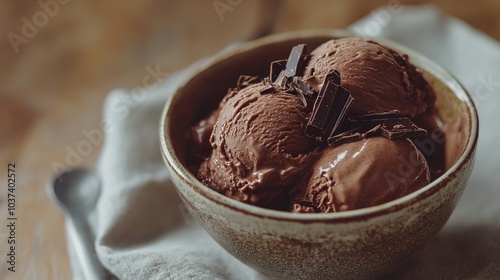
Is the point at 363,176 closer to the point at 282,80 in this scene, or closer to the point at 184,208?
the point at 282,80

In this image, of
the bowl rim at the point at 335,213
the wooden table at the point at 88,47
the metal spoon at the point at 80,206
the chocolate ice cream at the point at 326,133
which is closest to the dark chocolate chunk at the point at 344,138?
the chocolate ice cream at the point at 326,133

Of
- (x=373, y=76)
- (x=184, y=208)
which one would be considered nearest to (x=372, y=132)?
(x=373, y=76)

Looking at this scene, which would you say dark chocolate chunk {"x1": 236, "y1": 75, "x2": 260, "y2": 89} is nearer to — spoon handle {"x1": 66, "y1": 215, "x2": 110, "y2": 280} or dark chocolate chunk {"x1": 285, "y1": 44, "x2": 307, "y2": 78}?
dark chocolate chunk {"x1": 285, "y1": 44, "x2": 307, "y2": 78}

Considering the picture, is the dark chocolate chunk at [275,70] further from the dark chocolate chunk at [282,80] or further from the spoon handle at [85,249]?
the spoon handle at [85,249]

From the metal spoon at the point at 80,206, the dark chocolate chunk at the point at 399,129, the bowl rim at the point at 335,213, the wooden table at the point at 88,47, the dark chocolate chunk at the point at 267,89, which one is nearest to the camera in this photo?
the bowl rim at the point at 335,213

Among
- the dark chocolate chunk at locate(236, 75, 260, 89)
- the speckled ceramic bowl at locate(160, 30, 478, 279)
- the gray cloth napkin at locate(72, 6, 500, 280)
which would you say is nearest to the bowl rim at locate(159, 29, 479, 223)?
the speckled ceramic bowl at locate(160, 30, 478, 279)

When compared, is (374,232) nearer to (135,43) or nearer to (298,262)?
(298,262)
